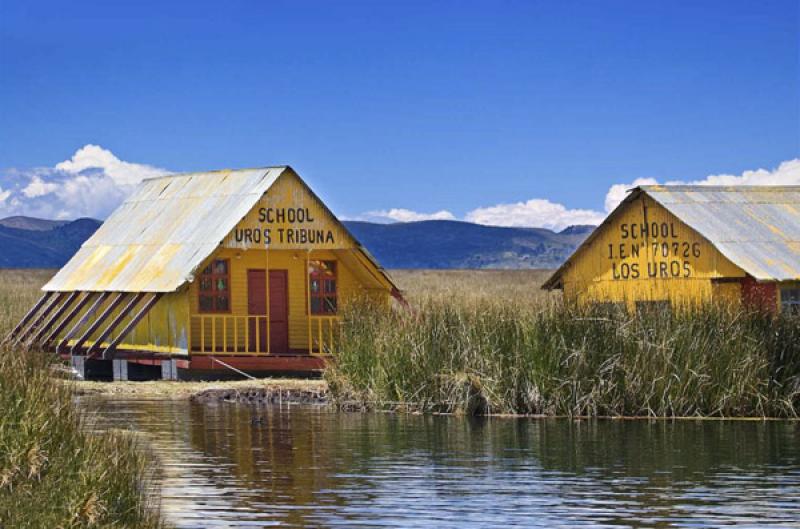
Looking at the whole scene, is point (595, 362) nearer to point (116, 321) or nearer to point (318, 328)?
point (116, 321)

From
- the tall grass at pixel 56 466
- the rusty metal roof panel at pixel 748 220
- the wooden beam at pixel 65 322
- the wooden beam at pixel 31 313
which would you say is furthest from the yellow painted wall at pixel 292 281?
the tall grass at pixel 56 466

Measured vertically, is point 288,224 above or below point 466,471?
above

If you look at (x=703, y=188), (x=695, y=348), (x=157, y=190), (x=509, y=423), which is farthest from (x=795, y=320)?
(x=157, y=190)

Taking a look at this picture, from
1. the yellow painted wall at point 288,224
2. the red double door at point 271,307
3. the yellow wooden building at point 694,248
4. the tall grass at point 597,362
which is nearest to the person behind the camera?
the tall grass at point 597,362

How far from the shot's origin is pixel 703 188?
121 feet

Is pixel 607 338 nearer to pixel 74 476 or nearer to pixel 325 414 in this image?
pixel 325 414

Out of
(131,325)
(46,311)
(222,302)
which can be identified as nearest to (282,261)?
(222,302)

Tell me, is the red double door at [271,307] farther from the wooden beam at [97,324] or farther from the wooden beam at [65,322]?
the wooden beam at [65,322]

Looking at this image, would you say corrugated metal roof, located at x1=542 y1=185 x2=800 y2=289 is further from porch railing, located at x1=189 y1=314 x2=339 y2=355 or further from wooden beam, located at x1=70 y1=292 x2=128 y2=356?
wooden beam, located at x1=70 y1=292 x2=128 y2=356

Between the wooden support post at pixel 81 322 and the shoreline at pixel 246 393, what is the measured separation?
2613 millimetres

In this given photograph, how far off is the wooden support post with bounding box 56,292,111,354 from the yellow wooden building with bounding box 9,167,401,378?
66mm

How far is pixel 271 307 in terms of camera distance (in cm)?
3925

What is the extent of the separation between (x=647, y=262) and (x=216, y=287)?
975 cm

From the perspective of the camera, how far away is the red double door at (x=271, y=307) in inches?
1521
